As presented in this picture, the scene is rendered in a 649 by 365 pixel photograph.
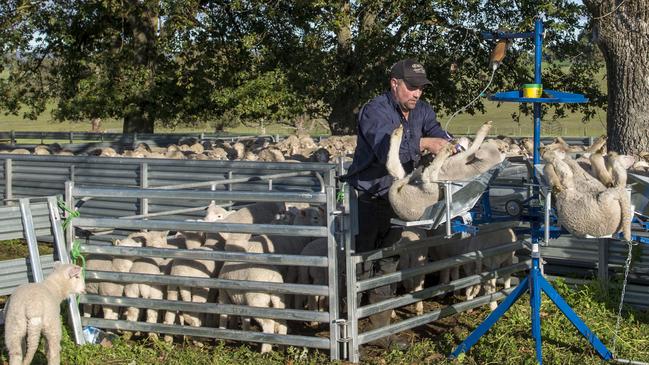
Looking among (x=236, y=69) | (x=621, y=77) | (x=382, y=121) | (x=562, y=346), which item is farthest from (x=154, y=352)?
(x=236, y=69)

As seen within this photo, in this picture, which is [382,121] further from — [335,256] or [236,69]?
[236,69]

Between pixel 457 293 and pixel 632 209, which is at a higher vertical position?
pixel 632 209

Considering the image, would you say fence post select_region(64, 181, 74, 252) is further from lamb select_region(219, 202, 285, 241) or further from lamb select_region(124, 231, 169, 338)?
lamb select_region(219, 202, 285, 241)

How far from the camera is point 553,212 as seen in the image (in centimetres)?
586

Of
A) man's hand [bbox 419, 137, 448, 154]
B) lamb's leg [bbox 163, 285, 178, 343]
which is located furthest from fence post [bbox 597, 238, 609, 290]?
lamb's leg [bbox 163, 285, 178, 343]

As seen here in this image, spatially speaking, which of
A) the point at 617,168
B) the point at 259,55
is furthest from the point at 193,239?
the point at 259,55

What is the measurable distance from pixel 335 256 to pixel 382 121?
38.9 inches

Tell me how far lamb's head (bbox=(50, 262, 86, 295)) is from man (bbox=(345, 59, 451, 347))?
198 cm

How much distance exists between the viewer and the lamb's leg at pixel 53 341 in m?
6.16

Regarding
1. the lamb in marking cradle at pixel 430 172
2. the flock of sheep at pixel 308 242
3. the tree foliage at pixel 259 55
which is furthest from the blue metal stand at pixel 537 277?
the tree foliage at pixel 259 55

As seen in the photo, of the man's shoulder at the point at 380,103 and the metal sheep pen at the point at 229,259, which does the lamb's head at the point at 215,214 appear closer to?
the metal sheep pen at the point at 229,259

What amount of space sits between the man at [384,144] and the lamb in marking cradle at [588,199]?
0.94 m

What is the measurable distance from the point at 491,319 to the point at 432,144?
1250 mm

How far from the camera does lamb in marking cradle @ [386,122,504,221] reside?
569 cm
